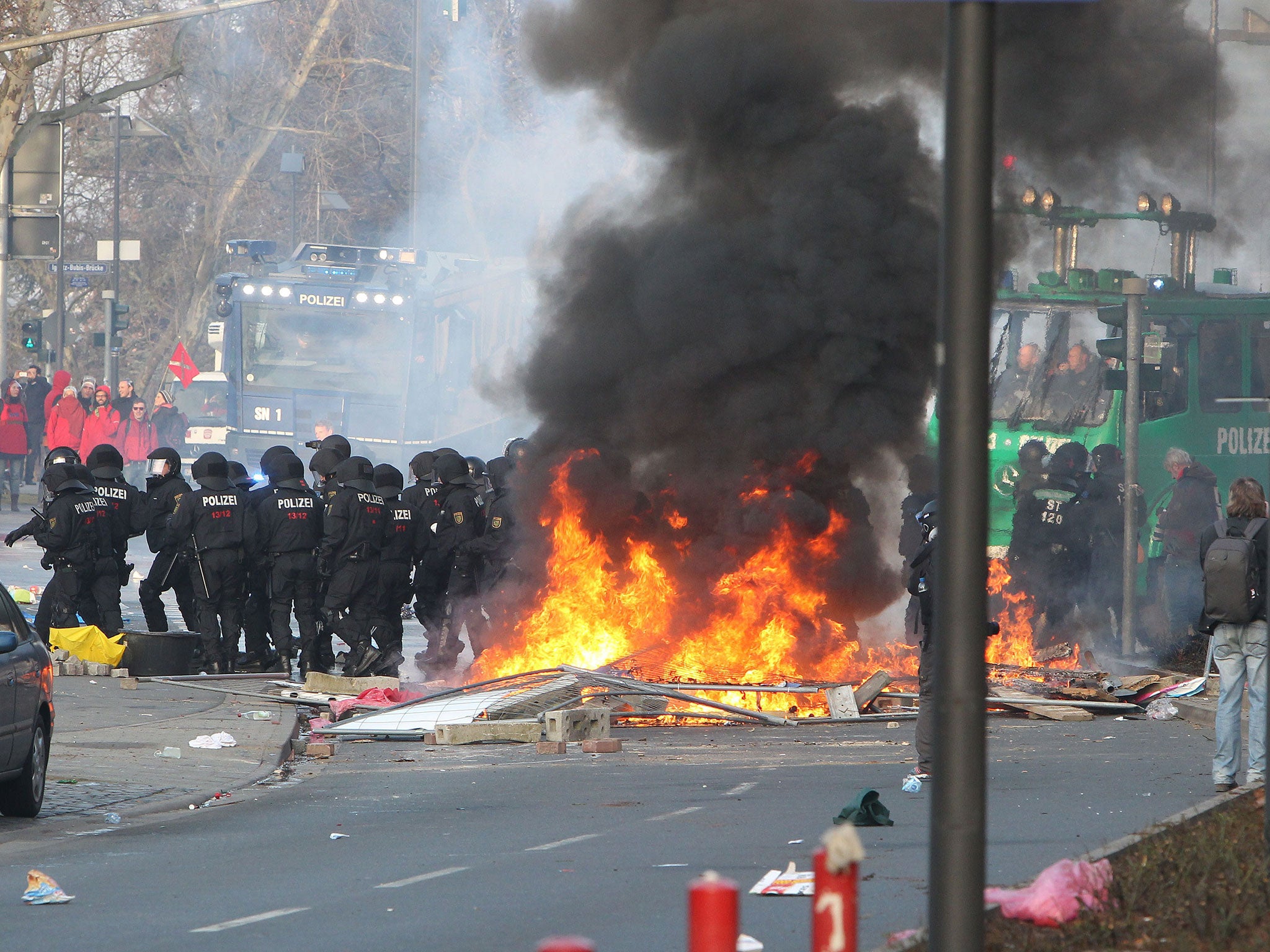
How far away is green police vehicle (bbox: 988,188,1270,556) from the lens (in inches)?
646

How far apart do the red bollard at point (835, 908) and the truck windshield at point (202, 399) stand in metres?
34.8

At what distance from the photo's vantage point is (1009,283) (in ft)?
56.8

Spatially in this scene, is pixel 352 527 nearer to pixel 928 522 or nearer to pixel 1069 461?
pixel 928 522

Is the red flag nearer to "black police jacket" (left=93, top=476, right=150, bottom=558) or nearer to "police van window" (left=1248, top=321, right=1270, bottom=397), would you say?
"black police jacket" (left=93, top=476, right=150, bottom=558)

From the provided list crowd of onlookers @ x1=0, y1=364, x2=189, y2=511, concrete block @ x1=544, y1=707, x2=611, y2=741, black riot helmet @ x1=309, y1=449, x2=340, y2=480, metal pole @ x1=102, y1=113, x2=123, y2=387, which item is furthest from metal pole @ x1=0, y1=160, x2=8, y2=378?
concrete block @ x1=544, y1=707, x2=611, y2=741

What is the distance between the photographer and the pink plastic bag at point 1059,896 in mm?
5543

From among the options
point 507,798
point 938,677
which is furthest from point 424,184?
point 938,677

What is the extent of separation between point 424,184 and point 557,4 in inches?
828

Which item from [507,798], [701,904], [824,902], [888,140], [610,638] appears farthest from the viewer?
[888,140]

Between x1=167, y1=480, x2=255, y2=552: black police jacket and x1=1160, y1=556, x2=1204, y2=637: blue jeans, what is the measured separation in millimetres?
7911

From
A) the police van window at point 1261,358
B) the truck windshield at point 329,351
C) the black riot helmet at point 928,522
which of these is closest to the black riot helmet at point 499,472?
→ the black riot helmet at point 928,522

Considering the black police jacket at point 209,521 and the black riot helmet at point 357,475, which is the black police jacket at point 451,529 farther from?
the black police jacket at point 209,521

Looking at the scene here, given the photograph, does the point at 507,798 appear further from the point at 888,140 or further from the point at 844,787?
the point at 888,140

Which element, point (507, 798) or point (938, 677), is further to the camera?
point (507, 798)
